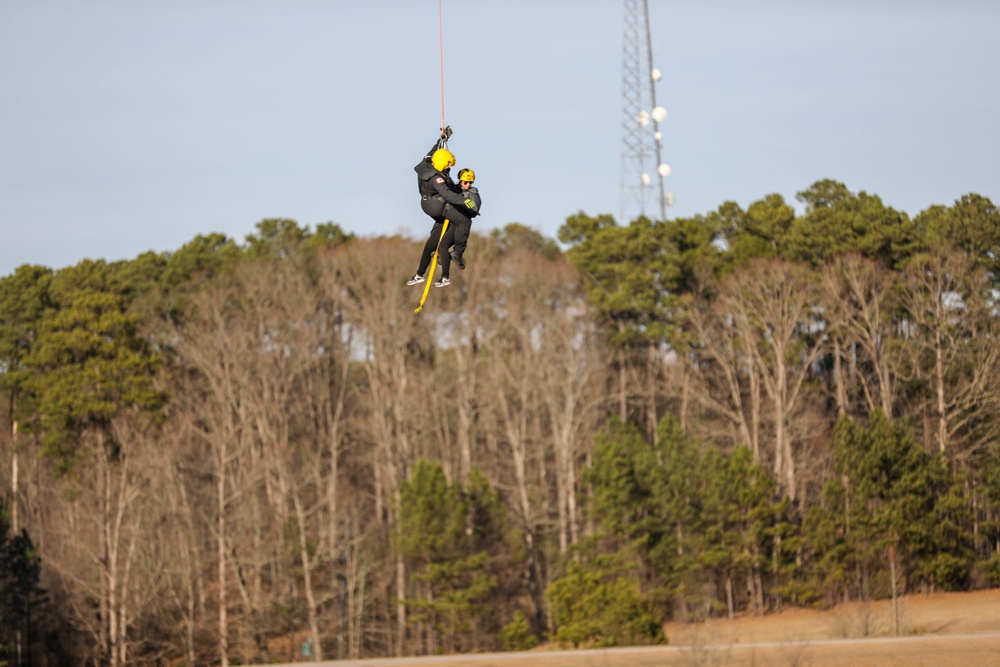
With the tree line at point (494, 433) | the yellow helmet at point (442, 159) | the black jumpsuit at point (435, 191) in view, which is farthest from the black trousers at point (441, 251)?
the tree line at point (494, 433)

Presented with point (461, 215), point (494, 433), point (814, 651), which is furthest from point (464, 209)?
point (494, 433)

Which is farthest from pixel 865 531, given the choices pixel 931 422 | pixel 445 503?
pixel 445 503

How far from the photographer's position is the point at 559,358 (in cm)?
5803

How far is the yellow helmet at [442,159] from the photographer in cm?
1738

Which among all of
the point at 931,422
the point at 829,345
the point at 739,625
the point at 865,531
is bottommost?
the point at 739,625

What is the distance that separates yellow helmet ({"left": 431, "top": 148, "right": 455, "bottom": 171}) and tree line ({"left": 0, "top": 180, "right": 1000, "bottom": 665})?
24434mm

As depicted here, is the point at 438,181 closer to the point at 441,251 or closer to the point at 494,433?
the point at 441,251

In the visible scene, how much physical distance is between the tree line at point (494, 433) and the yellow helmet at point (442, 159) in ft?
80.2

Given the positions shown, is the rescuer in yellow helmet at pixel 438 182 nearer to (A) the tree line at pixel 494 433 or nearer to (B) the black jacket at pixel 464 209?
(B) the black jacket at pixel 464 209

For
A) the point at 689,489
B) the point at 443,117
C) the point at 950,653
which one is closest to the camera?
the point at 443,117

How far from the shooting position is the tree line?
48.4 m

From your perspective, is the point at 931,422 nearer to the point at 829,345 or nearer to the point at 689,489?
the point at 829,345

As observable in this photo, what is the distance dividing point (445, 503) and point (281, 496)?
28.1ft

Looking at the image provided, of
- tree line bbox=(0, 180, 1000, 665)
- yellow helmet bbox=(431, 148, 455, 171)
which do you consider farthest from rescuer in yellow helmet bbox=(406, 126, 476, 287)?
tree line bbox=(0, 180, 1000, 665)
